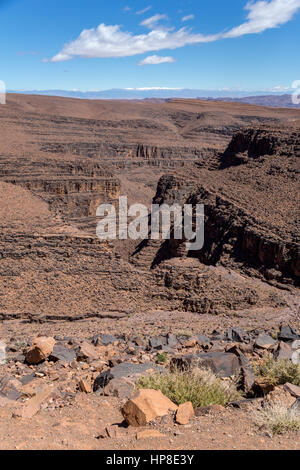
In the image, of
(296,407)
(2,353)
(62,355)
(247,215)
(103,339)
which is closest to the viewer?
(296,407)

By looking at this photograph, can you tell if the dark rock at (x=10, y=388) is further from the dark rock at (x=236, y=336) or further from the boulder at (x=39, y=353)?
the dark rock at (x=236, y=336)

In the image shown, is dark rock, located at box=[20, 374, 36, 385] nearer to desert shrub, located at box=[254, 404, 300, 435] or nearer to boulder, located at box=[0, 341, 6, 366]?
boulder, located at box=[0, 341, 6, 366]

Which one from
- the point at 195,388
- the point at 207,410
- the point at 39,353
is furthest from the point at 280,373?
the point at 39,353

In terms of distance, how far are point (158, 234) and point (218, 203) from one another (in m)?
3.69

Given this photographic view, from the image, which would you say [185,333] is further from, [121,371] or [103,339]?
[121,371]

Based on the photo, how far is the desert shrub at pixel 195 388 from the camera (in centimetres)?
613

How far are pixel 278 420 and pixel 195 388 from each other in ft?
4.74

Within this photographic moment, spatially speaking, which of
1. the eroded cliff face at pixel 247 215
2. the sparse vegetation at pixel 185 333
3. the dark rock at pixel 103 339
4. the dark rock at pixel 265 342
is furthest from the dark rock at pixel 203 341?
the eroded cliff face at pixel 247 215

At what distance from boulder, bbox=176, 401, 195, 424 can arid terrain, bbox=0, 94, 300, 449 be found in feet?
0.25

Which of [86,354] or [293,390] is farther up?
[293,390]

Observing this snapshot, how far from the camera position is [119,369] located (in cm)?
766

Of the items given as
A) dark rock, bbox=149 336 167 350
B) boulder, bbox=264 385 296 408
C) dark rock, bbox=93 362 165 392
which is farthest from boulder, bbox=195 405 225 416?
dark rock, bbox=149 336 167 350

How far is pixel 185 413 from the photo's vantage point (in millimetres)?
5508
